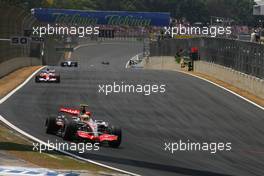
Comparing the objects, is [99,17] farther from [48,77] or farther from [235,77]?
[235,77]

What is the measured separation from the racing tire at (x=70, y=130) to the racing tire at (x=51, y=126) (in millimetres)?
778

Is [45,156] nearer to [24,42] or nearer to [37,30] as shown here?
[24,42]

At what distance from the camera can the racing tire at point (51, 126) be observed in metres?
19.4

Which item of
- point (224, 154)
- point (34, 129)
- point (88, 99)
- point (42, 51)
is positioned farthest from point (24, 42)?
point (42, 51)

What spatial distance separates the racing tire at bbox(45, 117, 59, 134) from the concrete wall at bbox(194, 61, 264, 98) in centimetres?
1318

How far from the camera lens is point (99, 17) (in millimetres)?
74562

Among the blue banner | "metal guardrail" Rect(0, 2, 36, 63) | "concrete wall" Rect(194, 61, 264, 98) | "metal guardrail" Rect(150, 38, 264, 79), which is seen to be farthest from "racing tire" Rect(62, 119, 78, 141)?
the blue banner

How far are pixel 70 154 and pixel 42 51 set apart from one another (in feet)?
160

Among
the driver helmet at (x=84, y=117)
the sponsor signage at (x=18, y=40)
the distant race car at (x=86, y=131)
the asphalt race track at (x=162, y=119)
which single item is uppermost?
the sponsor signage at (x=18, y=40)

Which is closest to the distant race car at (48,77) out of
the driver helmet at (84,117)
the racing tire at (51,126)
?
the racing tire at (51,126)

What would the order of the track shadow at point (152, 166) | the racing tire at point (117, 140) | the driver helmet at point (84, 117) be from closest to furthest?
the track shadow at point (152, 166), the racing tire at point (117, 140), the driver helmet at point (84, 117)

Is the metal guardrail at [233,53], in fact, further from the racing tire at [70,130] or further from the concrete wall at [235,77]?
the racing tire at [70,130]

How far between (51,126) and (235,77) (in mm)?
17213

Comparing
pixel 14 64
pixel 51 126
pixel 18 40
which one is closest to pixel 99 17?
pixel 14 64
